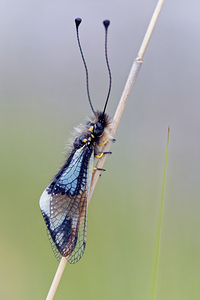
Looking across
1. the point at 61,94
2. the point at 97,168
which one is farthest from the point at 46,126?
the point at 97,168

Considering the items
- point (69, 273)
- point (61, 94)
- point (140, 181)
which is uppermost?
point (61, 94)

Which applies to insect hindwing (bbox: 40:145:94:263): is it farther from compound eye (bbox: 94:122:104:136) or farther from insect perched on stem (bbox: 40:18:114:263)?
compound eye (bbox: 94:122:104:136)

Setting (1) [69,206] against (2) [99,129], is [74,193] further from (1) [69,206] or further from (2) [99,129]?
(2) [99,129]

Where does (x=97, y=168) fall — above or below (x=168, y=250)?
above

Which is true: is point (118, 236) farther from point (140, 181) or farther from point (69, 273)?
point (140, 181)

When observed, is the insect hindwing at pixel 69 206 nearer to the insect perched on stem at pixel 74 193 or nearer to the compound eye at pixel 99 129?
the insect perched on stem at pixel 74 193

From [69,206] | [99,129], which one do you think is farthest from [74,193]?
[99,129]

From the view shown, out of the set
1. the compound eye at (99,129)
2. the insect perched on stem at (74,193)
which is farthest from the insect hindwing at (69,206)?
the compound eye at (99,129)
